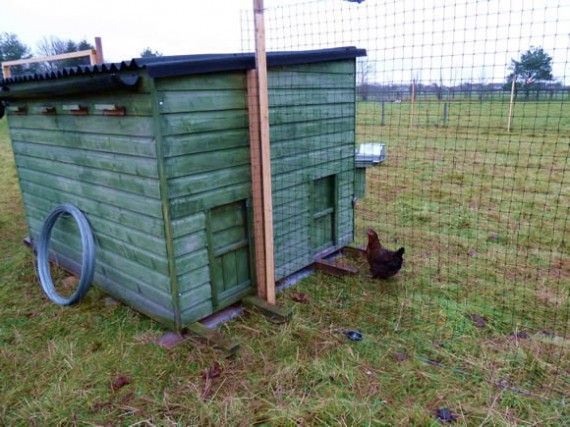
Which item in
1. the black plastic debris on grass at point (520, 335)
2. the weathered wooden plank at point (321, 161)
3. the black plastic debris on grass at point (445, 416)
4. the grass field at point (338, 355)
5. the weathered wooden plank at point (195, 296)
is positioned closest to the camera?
the black plastic debris on grass at point (445, 416)

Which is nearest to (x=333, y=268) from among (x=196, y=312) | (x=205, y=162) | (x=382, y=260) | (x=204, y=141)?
(x=382, y=260)

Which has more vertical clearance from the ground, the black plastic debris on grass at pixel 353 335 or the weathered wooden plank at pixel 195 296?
the weathered wooden plank at pixel 195 296

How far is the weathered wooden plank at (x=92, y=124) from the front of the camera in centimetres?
300

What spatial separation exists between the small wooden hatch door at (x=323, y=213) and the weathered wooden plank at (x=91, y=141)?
76.3 inches

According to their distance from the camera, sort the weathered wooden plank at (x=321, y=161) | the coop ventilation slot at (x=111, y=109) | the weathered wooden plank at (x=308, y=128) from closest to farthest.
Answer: the coop ventilation slot at (x=111, y=109) → the weathered wooden plank at (x=308, y=128) → the weathered wooden plank at (x=321, y=161)

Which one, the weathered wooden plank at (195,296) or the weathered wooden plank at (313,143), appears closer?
the weathered wooden plank at (195,296)

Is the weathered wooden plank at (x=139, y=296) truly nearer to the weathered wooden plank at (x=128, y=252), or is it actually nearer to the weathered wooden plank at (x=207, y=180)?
the weathered wooden plank at (x=128, y=252)

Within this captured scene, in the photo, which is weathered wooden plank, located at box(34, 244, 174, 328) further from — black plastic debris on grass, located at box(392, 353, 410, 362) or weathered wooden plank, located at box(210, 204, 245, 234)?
black plastic debris on grass, located at box(392, 353, 410, 362)

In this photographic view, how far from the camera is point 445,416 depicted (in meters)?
2.46

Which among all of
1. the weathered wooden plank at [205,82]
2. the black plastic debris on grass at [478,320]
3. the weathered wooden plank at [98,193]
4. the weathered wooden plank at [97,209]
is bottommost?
the black plastic debris on grass at [478,320]

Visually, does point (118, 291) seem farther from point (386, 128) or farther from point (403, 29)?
point (386, 128)

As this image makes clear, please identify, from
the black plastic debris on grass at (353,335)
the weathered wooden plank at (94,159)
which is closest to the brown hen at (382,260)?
the black plastic debris on grass at (353,335)

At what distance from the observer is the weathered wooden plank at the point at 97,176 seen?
3.15 metres

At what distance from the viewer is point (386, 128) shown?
15.8m
